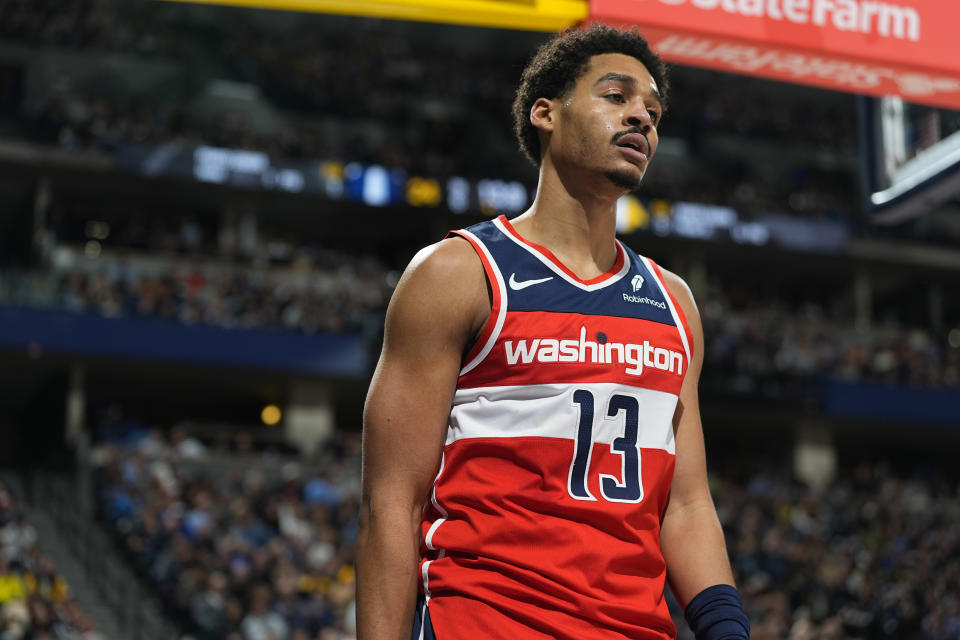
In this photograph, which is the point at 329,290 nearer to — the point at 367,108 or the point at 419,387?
the point at 367,108

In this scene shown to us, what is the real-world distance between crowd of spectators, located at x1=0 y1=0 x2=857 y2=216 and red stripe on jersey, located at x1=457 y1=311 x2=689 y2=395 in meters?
27.9

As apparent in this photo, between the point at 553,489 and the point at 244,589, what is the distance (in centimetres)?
1369

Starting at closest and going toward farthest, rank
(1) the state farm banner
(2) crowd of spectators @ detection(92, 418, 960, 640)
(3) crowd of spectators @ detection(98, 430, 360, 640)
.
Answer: (1) the state farm banner, (3) crowd of spectators @ detection(98, 430, 360, 640), (2) crowd of spectators @ detection(92, 418, 960, 640)

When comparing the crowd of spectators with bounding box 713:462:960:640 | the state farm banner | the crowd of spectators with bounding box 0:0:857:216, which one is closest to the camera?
the state farm banner

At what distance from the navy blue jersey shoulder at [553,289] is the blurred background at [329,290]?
46.8 ft

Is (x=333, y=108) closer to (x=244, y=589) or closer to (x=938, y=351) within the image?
(x=938, y=351)

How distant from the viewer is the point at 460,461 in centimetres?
301

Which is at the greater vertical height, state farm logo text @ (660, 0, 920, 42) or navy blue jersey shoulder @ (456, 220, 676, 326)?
state farm logo text @ (660, 0, 920, 42)

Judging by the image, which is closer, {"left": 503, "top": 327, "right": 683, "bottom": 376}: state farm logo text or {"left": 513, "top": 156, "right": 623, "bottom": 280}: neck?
{"left": 503, "top": 327, "right": 683, "bottom": 376}: state farm logo text

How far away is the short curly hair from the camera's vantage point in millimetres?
3297

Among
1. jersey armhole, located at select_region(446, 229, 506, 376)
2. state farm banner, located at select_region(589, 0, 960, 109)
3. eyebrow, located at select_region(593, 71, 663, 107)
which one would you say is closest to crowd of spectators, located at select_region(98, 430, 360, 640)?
state farm banner, located at select_region(589, 0, 960, 109)

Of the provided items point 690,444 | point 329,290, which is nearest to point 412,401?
point 690,444

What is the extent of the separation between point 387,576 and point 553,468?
45cm

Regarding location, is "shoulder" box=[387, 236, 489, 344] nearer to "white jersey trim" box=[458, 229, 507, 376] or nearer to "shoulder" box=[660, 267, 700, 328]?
"white jersey trim" box=[458, 229, 507, 376]
